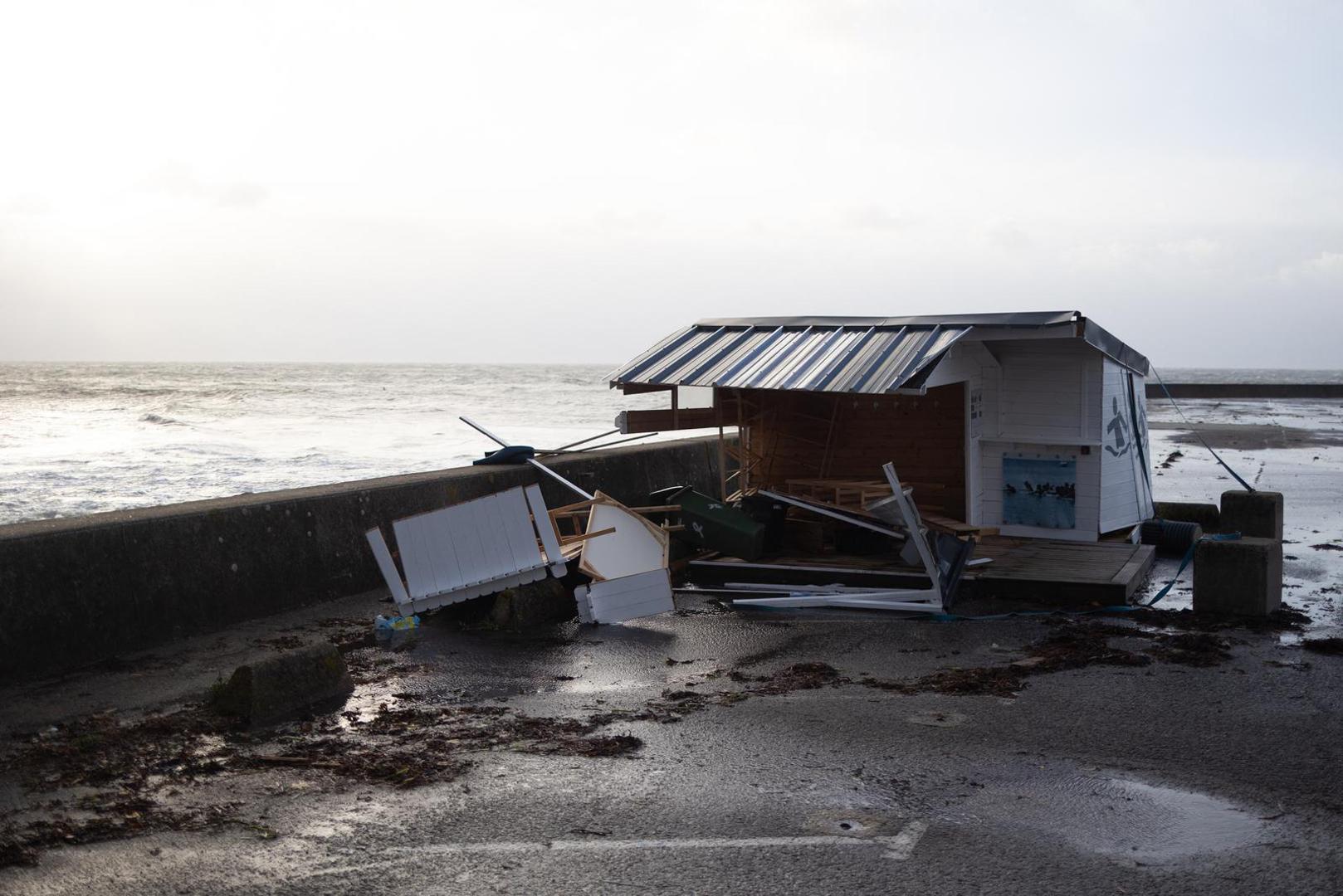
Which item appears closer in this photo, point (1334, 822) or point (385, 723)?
point (1334, 822)

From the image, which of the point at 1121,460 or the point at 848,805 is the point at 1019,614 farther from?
the point at 848,805

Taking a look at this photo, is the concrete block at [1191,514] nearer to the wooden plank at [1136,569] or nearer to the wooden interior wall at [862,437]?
the wooden plank at [1136,569]

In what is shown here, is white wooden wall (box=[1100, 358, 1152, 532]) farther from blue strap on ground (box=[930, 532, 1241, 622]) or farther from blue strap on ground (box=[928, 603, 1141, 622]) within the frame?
blue strap on ground (box=[928, 603, 1141, 622])

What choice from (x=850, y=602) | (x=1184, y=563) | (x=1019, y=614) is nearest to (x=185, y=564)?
(x=850, y=602)

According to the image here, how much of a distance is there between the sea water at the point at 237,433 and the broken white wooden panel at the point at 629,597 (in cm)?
290

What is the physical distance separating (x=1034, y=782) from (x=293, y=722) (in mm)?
4164

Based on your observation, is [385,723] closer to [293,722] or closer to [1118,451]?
[293,722]

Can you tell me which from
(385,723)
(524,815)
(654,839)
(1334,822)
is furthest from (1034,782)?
(385,723)

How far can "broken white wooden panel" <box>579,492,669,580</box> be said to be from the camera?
10.4 m

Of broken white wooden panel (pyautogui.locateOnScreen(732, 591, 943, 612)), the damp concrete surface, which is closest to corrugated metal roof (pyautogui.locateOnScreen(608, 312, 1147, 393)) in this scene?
broken white wooden panel (pyautogui.locateOnScreen(732, 591, 943, 612))

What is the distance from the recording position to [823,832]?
16.3 ft

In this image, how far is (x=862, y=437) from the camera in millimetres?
13852

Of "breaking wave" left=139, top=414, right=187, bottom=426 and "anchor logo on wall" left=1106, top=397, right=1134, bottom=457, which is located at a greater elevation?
"anchor logo on wall" left=1106, top=397, right=1134, bottom=457

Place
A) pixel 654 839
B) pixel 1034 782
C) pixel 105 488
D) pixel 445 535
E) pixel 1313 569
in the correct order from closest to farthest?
pixel 654 839, pixel 1034 782, pixel 445 535, pixel 1313 569, pixel 105 488
